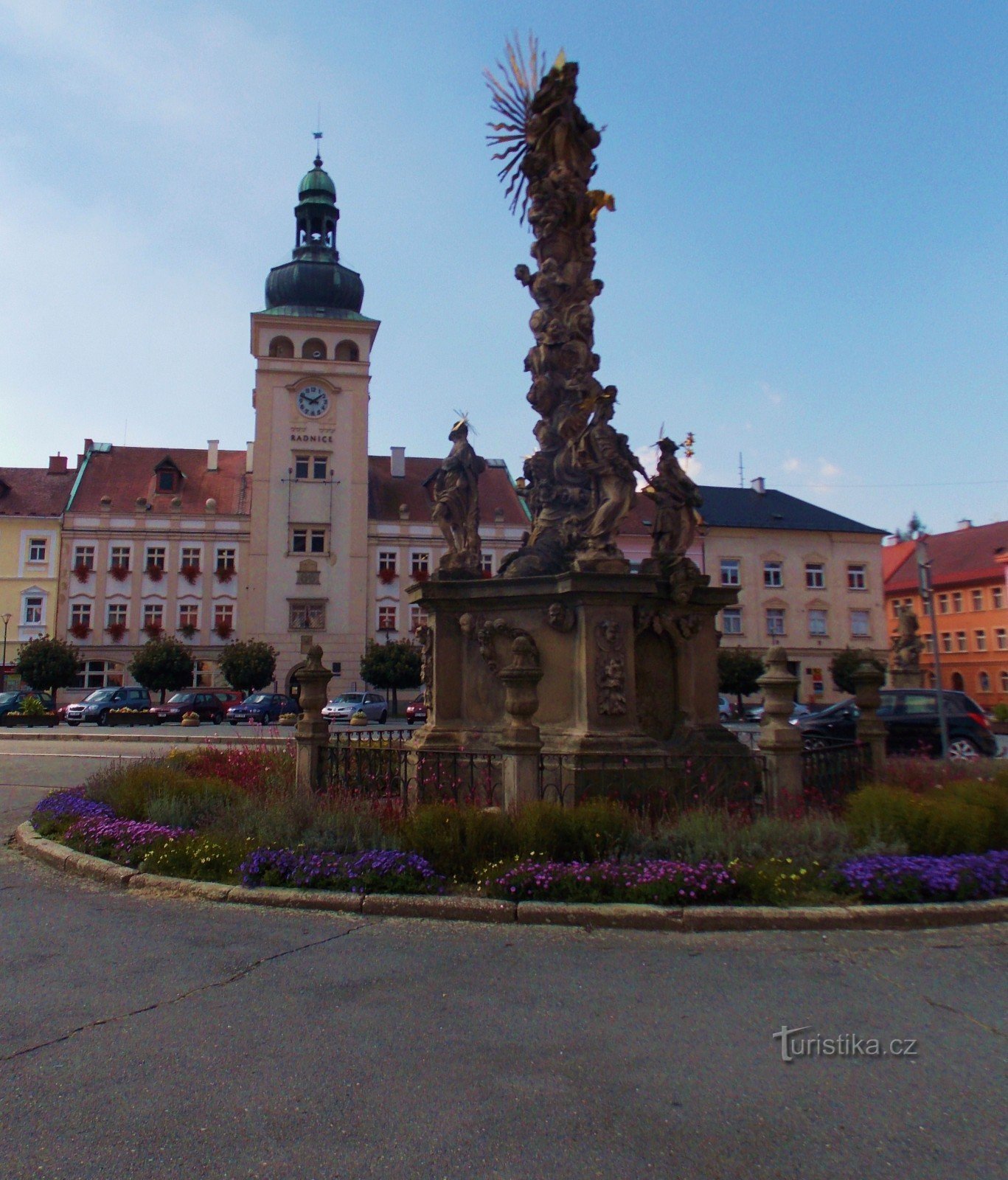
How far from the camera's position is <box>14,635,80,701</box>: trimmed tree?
49.9 m

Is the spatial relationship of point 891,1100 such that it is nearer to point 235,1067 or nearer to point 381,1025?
point 381,1025

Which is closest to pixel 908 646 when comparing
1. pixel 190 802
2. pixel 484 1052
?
pixel 190 802

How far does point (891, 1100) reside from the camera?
3.86 m

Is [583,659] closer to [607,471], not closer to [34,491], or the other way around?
[607,471]

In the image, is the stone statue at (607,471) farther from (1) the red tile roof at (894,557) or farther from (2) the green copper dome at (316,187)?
(1) the red tile roof at (894,557)

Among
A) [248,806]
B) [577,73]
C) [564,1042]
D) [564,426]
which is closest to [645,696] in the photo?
[564,426]

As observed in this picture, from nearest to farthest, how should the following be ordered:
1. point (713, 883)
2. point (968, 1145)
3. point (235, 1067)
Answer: point (968, 1145) → point (235, 1067) → point (713, 883)

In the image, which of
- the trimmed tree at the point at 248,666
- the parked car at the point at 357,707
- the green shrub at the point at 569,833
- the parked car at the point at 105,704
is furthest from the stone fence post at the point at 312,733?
the trimmed tree at the point at 248,666

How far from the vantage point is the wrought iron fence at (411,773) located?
9383 mm

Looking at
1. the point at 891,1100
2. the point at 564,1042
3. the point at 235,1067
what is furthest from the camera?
the point at 564,1042

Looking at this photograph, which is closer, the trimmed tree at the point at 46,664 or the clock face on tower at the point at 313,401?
the trimmed tree at the point at 46,664

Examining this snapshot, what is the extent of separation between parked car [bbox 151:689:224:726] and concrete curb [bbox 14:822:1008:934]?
116 ft

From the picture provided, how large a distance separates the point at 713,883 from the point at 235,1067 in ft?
12.1

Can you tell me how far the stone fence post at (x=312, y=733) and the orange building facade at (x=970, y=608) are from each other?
5674 centimetres
